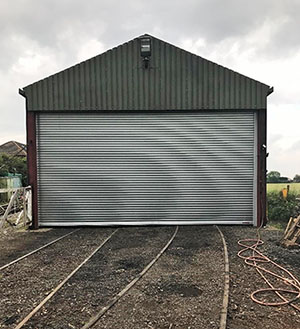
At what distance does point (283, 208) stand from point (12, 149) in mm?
33452

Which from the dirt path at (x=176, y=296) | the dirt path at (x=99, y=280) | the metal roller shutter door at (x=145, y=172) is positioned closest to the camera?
the dirt path at (x=176, y=296)

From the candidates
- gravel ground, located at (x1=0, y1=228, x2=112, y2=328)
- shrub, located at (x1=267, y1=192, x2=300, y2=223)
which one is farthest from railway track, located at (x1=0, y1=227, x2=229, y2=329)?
shrub, located at (x1=267, y1=192, x2=300, y2=223)

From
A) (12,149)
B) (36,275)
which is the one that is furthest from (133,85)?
(12,149)

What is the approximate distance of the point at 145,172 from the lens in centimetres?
1112

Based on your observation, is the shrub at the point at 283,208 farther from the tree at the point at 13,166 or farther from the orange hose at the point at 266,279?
the tree at the point at 13,166

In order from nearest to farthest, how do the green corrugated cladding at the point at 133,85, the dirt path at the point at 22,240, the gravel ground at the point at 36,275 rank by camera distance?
the gravel ground at the point at 36,275, the dirt path at the point at 22,240, the green corrugated cladding at the point at 133,85

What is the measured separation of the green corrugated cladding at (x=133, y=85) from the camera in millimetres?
10867

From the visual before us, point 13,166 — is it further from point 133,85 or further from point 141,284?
point 141,284

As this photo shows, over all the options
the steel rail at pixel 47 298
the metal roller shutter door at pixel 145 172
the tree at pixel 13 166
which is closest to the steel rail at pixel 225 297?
the steel rail at pixel 47 298

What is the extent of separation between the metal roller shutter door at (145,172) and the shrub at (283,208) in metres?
2.75

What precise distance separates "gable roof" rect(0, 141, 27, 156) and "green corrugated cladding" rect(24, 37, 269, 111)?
26485 mm

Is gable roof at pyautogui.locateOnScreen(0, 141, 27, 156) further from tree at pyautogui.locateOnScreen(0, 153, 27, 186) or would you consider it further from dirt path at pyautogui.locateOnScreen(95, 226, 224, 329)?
dirt path at pyautogui.locateOnScreen(95, 226, 224, 329)

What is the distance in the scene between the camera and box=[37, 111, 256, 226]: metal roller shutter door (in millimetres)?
11070

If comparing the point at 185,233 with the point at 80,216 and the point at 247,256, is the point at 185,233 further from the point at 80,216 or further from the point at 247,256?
the point at 80,216
